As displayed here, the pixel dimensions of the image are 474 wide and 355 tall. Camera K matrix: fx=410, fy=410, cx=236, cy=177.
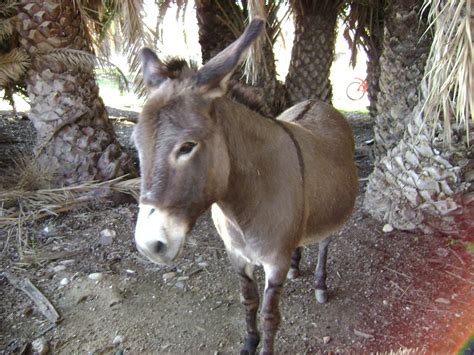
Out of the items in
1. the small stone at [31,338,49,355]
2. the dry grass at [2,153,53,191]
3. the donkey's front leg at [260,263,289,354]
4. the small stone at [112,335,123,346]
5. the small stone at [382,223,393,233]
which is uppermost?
the dry grass at [2,153,53,191]

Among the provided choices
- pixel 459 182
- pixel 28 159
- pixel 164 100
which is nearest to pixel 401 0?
pixel 459 182

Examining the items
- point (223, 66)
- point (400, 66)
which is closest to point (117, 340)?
point (223, 66)

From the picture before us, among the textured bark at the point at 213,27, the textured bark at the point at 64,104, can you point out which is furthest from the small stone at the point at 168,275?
the textured bark at the point at 213,27

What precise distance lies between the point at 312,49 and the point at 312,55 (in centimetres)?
8

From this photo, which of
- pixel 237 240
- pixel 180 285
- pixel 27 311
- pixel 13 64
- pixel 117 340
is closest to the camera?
pixel 237 240

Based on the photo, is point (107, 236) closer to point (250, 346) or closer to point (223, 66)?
point (250, 346)

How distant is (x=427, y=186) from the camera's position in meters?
3.70

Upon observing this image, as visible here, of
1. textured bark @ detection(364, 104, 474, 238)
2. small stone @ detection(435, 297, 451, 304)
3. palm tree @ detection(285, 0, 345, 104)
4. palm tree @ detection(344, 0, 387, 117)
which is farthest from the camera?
palm tree @ detection(344, 0, 387, 117)

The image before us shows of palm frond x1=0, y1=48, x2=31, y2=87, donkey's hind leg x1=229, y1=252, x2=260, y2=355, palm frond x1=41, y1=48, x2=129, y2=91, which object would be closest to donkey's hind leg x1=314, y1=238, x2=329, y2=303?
donkey's hind leg x1=229, y1=252, x2=260, y2=355

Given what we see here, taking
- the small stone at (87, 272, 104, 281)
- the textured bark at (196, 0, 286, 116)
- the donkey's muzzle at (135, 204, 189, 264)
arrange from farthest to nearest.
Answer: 1. the textured bark at (196, 0, 286, 116)
2. the small stone at (87, 272, 104, 281)
3. the donkey's muzzle at (135, 204, 189, 264)

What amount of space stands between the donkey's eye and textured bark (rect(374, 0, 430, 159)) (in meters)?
3.67

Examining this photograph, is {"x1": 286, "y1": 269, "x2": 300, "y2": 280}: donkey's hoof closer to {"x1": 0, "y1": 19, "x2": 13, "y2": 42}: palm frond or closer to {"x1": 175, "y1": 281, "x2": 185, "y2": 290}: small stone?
{"x1": 175, "y1": 281, "x2": 185, "y2": 290}: small stone

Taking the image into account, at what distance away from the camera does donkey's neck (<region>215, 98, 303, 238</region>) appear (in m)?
1.98

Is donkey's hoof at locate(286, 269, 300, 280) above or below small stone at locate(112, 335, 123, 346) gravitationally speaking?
below
